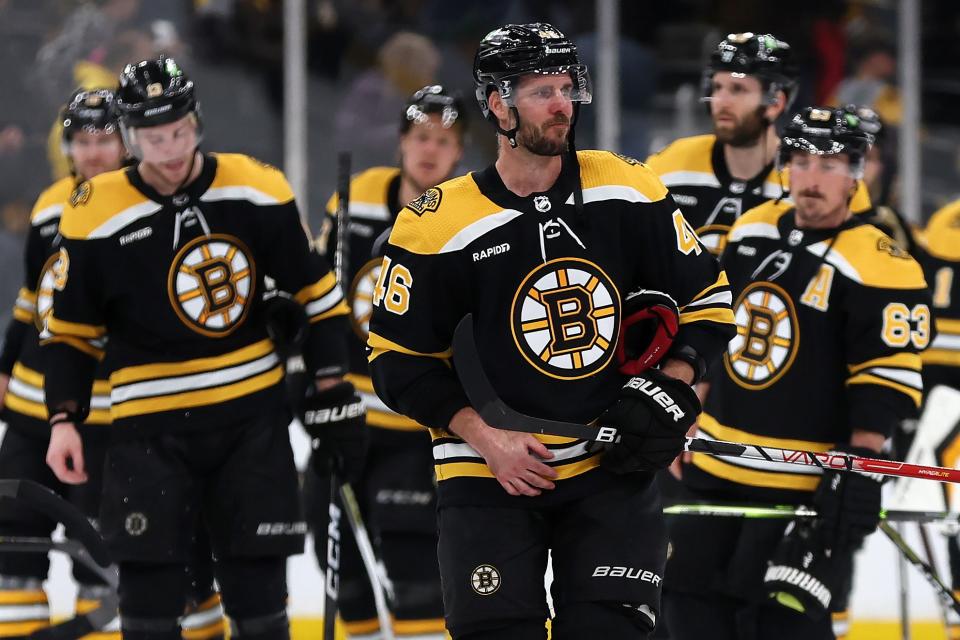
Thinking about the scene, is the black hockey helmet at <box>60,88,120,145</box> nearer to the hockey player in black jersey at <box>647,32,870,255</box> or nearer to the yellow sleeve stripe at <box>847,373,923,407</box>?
the hockey player in black jersey at <box>647,32,870,255</box>

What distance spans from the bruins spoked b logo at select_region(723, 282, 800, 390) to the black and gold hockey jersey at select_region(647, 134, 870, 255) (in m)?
0.42

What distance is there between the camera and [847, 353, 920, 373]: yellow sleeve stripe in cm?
323

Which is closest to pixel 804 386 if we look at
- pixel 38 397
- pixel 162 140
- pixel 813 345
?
pixel 813 345

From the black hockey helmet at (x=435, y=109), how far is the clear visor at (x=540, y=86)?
1.39m

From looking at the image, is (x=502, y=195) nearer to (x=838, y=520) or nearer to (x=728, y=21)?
(x=838, y=520)

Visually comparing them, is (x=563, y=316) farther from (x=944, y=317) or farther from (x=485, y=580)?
(x=944, y=317)

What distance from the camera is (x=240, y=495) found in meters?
3.35

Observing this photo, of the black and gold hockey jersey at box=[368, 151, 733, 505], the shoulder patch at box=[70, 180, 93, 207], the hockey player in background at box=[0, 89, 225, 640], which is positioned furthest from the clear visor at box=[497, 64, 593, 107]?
the hockey player in background at box=[0, 89, 225, 640]

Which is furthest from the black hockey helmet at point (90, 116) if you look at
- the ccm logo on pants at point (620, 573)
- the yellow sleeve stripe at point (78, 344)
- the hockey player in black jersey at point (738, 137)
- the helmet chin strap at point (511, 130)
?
the ccm logo on pants at point (620, 573)

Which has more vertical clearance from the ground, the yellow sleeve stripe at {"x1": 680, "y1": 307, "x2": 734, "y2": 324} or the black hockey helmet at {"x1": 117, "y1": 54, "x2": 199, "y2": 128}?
the black hockey helmet at {"x1": 117, "y1": 54, "x2": 199, "y2": 128}

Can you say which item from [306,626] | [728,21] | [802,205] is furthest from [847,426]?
[728,21]

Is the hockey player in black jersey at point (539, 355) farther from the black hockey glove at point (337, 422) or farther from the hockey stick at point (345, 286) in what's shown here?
the hockey stick at point (345, 286)

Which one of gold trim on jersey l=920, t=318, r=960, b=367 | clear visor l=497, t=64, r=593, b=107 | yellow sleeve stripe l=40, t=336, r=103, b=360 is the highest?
Result: clear visor l=497, t=64, r=593, b=107

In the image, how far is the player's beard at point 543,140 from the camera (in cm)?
261
